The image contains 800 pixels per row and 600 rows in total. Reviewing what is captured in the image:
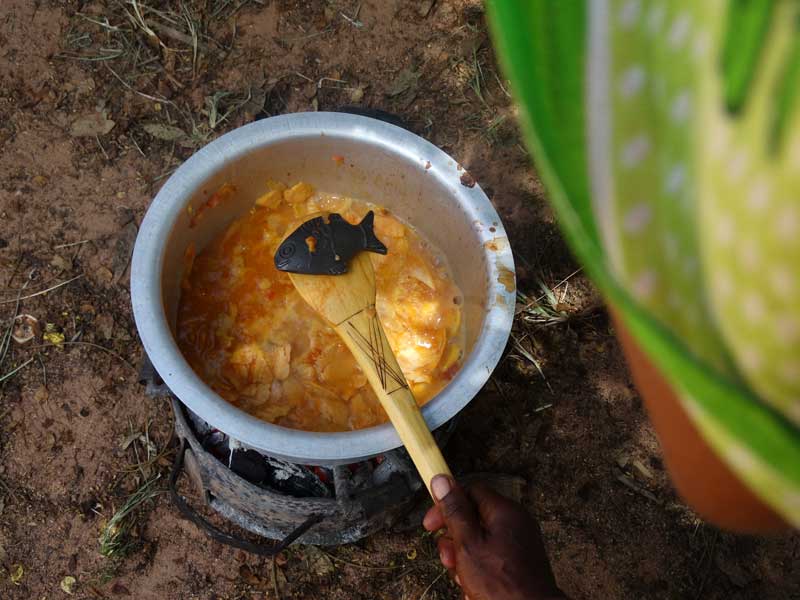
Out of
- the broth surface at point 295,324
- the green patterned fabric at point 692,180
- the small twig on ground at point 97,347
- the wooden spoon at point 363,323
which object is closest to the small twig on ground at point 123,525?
the small twig on ground at point 97,347

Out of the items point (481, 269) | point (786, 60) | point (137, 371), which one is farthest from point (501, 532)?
point (137, 371)

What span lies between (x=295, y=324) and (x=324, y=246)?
0.30 metres

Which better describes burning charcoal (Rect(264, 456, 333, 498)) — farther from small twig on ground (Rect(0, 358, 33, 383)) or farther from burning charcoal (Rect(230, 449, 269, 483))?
small twig on ground (Rect(0, 358, 33, 383))

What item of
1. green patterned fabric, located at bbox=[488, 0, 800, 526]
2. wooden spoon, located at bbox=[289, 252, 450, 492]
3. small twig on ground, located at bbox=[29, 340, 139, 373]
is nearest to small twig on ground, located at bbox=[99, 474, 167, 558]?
small twig on ground, located at bbox=[29, 340, 139, 373]

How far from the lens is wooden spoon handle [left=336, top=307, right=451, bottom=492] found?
47.8 inches

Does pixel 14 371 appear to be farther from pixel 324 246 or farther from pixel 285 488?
pixel 324 246

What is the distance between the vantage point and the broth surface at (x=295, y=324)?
5.13 ft

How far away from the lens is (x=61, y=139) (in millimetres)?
2398

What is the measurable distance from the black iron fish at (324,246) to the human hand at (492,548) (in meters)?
0.55

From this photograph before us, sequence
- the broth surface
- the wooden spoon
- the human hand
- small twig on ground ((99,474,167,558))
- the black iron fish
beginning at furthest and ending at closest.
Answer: small twig on ground ((99,474,167,558)), the broth surface, the black iron fish, the wooden spoon, the human hand

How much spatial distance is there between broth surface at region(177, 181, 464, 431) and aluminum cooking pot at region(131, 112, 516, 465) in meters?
0.05

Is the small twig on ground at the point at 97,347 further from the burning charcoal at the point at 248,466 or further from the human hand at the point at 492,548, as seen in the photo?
the human hand at the point at 492,548

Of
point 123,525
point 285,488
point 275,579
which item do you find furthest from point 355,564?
point 123,525

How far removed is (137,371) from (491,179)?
1491 mm
